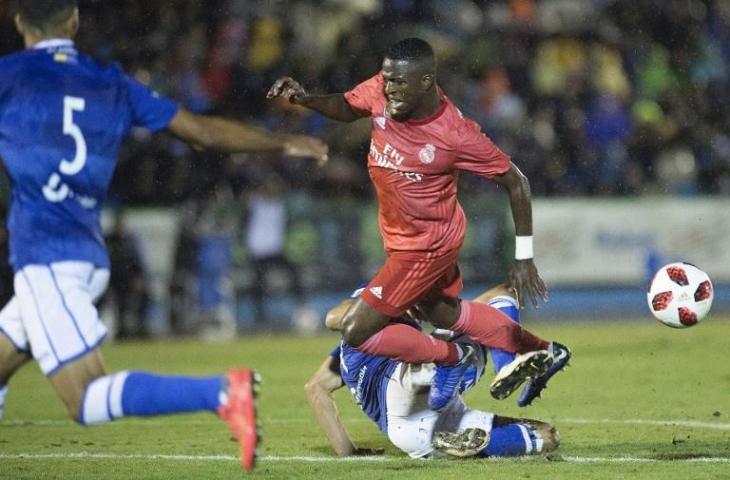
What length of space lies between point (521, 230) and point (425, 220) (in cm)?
59

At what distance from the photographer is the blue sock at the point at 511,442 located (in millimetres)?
7469

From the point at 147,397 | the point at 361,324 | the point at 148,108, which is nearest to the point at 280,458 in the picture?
the point at 361,324

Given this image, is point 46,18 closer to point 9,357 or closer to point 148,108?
point 148,108

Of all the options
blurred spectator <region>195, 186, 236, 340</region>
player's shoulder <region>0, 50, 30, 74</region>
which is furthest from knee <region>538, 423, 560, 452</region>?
blurred spectator <region>195, 186, 236, 340</region>

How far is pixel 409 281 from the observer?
7598 mm

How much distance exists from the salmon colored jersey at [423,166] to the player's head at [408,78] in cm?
13

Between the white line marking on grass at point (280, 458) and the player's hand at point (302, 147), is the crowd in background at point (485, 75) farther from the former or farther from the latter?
the player's hand at point (302, 147)

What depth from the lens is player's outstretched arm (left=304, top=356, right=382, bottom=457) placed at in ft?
25.2

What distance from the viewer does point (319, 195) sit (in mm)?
18359

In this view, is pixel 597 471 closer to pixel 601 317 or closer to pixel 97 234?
pixel 97 234

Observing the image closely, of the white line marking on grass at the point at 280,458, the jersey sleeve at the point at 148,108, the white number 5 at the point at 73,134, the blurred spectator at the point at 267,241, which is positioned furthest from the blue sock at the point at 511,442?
the blurred spectator at the point at 267,241

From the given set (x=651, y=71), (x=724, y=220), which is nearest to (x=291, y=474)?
(x=724, y=220)

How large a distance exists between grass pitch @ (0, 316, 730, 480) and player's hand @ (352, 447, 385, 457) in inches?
3.0

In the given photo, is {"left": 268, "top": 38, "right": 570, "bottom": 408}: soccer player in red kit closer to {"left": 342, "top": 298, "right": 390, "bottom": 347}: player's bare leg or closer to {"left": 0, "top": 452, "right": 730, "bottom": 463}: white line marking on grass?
{"left": 342, "top": 298, "right": 390, "bottom": 347}: player's bare leg
